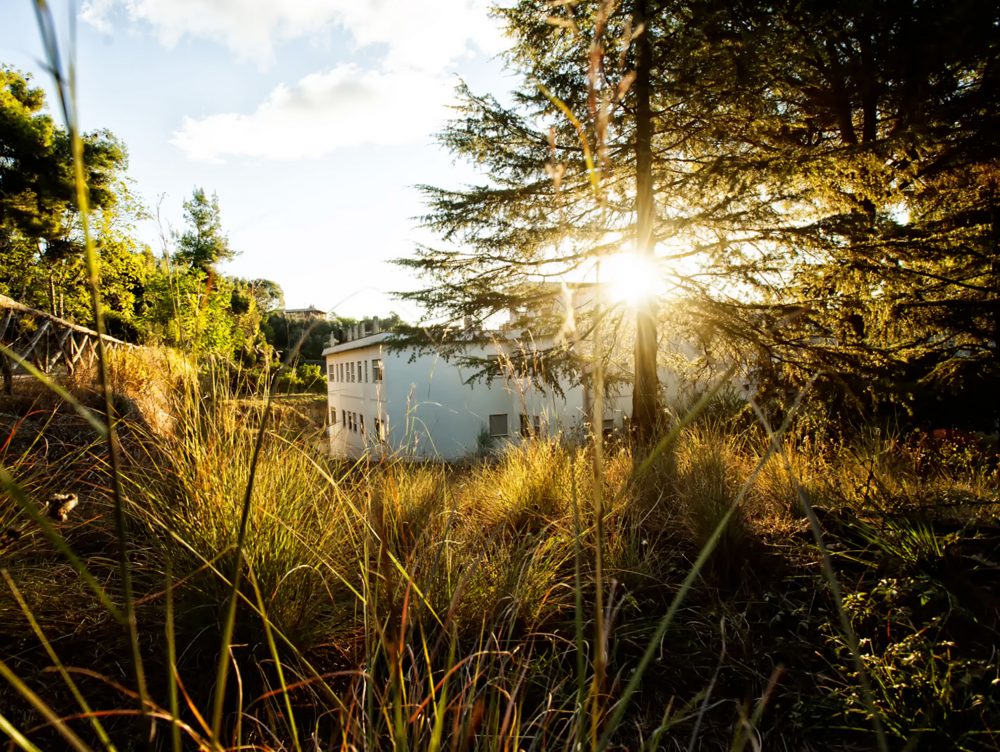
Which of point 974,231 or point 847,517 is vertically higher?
point 974,231

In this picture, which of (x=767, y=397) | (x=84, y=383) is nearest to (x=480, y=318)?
(x=767, y=397)

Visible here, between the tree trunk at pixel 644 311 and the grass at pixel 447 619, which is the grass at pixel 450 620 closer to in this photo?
the grass at pixel 447 619

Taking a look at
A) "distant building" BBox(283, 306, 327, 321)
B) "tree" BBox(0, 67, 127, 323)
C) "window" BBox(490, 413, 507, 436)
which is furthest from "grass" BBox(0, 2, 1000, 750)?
"window" BBox(490, 413, 507, 436)

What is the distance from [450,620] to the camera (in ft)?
3.73

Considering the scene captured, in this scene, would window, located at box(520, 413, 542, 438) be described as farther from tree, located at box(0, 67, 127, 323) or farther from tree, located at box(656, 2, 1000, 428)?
tree, located at box(0, 67, 127, 323)

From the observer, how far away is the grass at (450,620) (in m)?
1.39

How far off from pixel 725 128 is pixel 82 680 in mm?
7336

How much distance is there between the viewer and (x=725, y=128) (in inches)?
256

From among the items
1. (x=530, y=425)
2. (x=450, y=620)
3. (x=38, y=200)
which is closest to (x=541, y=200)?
(x=530, y=425)

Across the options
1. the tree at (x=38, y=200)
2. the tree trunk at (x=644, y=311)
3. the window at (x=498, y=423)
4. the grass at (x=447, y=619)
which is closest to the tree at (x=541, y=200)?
the tree trunk at (x=644, y=311)

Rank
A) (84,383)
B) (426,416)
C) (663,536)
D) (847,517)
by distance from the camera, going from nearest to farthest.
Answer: (847,517) → (663,536) → (84,383) → (426,416)

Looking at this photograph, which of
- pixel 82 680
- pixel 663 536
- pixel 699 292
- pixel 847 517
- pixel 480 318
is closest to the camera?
pixel 82 680

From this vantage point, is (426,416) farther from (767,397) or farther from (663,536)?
(663,536)

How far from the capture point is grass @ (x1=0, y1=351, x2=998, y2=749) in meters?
1.39
